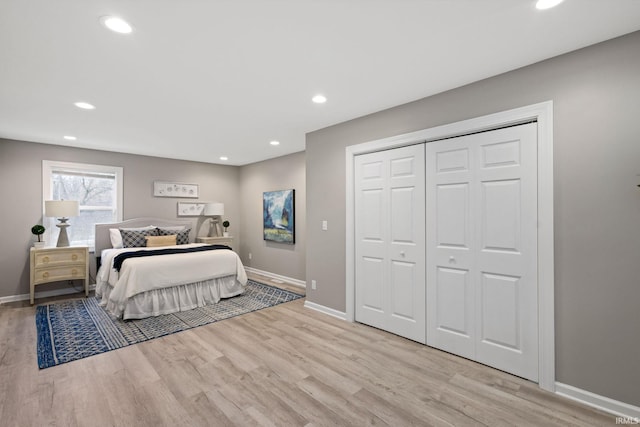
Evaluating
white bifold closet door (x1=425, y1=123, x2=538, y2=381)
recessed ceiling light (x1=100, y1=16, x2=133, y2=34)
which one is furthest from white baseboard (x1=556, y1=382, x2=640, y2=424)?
recessed ceiling light (x1=100, y1=16, x2=133, y2=34)

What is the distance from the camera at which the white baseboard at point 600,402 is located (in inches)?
72.6

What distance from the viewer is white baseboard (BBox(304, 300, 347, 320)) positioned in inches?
143

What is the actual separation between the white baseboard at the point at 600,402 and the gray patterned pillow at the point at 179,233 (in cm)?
575

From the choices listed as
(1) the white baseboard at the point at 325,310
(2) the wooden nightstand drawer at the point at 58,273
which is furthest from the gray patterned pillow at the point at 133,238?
(1) the white baseboard at the point at 325,310

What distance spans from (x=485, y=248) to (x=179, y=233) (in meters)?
5.25

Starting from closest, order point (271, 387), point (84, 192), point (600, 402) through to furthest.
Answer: point (600, 402) → point (271, 387) → point (84, 192)

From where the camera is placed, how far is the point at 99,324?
348 cm

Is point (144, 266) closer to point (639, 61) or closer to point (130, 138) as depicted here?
point (130, 138)

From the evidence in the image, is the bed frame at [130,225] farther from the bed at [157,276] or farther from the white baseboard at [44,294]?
the white baseboard at [44,294]

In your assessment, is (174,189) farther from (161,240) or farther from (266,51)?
(266,51)

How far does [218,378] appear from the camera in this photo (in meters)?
2.35

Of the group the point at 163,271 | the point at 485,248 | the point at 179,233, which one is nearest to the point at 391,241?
the point at 485,248

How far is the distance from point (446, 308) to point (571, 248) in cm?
110

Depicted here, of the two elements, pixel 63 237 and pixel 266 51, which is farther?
pixel 63 237
